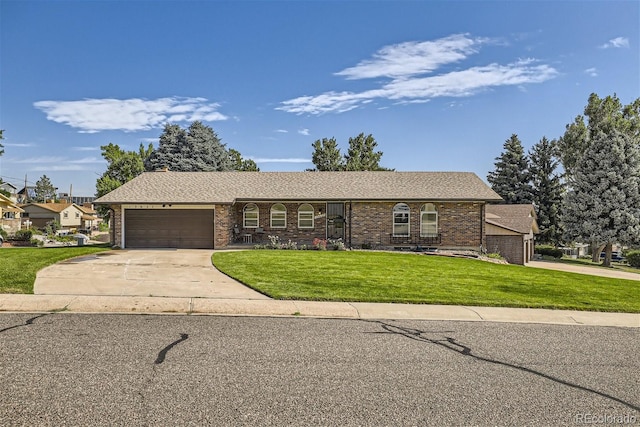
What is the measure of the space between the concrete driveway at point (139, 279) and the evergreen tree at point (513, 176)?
39.0 m

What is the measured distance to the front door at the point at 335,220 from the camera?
1085 inches

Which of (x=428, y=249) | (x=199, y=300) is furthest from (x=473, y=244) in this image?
(x=199, y=300)

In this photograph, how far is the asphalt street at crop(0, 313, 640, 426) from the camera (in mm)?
4988

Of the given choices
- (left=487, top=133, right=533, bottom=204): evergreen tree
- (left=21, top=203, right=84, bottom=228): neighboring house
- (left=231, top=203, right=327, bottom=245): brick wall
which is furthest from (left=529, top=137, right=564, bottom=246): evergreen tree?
(left=21, top=203, right=84, bottom=228): neighboring house

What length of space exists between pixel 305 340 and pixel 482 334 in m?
3.59

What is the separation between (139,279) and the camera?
14328mm

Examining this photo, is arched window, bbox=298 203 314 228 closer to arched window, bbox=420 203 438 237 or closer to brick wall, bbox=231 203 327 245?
brick wall, bbox=231 203 327 245

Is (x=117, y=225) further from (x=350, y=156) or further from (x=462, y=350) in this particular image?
(x=350, y=156)

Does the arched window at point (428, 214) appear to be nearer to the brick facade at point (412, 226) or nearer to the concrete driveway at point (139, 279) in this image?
the brick facade at point (412, 226)

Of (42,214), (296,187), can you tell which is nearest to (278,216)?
(296,187)

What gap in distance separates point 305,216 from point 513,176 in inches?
1235

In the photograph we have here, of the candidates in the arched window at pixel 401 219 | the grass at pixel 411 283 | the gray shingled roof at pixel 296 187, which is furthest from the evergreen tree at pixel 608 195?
the grass at pixel 411 283

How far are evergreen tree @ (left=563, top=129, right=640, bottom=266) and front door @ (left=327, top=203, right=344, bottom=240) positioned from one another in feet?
69.3

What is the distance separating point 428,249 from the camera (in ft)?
86.6
